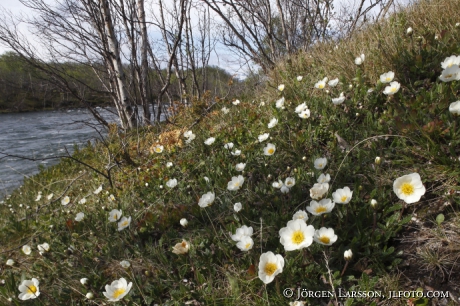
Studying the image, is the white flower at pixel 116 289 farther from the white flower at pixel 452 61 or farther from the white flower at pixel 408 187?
the white flower at pixel 452 61

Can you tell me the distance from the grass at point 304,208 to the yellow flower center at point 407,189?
0.18 m

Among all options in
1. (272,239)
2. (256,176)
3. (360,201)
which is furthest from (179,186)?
(360,201)

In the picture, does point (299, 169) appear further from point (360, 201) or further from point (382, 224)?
point (382, 224)

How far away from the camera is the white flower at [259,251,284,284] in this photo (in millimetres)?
1301

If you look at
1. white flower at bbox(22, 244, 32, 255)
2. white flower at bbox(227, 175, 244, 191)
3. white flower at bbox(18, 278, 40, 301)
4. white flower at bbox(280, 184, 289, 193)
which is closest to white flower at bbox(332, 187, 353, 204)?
white flower at bbox(280, 184, 289, 193)

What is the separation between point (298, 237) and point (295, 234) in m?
0.02

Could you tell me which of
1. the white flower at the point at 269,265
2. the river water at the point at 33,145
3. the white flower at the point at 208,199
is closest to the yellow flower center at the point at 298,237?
the white flower at the point at 269,265

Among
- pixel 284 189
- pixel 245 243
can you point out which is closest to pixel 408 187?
pixel 284 189

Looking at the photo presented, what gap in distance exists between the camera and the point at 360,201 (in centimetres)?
172

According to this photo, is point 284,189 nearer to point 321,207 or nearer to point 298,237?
point 321,207

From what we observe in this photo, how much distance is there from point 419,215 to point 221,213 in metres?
1.19

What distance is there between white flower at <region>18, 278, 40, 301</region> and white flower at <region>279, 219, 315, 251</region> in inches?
57.8

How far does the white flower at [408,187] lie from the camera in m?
1.36

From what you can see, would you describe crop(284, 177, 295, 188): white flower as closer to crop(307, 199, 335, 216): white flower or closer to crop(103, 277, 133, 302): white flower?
crop(307, 199, 335, 216): white flower
